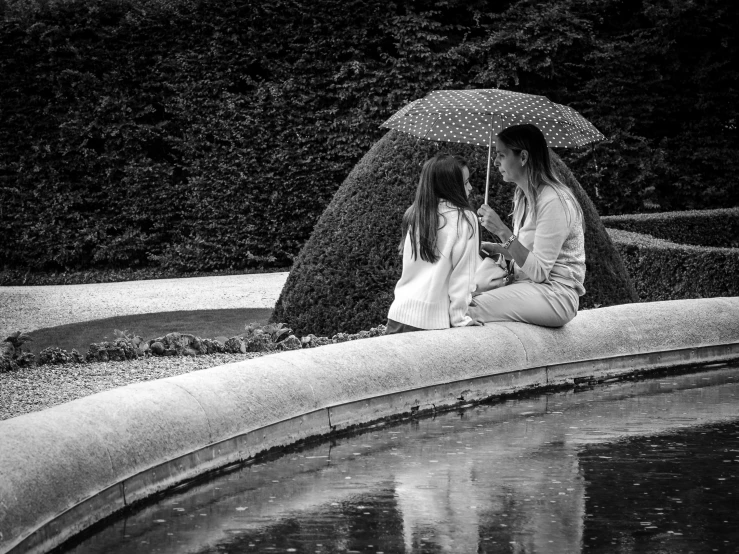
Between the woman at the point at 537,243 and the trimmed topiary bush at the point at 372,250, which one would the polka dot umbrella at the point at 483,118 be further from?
the trimmed topiary bush at the point at 372,250

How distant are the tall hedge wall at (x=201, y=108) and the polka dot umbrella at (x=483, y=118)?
8.10 metres

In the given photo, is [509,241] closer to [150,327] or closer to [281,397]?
[281,397]

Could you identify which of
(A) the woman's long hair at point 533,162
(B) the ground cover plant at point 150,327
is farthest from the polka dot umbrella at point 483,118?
(B) the ground cover plant at point 150,327

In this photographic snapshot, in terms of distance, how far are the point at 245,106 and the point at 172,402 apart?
11.5m

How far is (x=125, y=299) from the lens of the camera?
37.5 ft

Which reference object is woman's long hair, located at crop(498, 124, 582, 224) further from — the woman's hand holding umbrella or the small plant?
the small plant

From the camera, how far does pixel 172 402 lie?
13.5 ft

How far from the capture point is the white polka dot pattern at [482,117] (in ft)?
20.4

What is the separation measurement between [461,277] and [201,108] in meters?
9.95

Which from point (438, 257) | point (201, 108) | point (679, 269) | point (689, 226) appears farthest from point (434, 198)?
point (201, 108)

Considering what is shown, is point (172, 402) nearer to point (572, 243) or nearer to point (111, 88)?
point (572, 243)

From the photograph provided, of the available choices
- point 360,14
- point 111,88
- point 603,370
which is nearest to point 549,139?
point 603,370

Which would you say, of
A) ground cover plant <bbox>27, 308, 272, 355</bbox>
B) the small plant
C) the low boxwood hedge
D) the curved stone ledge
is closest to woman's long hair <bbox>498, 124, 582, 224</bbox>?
the curved stone ledge

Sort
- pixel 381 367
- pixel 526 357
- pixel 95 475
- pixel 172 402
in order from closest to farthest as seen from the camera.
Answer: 1. pixel 95 475
2. pixel 172 402
3. pixel 381 367
4. pixel 526 357
